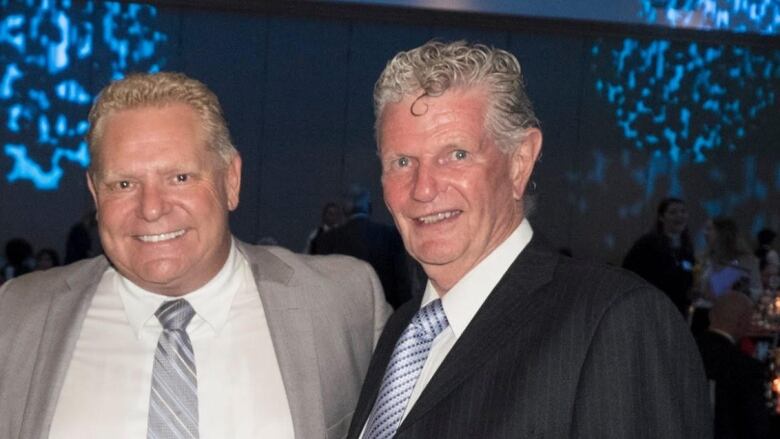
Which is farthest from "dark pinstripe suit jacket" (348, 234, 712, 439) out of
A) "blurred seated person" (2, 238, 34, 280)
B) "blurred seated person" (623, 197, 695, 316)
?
"blurred seated person" (2, 238, 34, 280)

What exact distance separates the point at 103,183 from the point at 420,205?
62 centimetres

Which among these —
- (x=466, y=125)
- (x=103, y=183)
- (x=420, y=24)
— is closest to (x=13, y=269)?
(x=420, y=24)

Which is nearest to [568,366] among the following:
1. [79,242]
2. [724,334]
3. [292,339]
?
[292,339]

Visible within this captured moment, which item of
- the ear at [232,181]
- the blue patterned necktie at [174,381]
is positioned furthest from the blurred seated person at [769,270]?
the blue patterned necktie at [174,381]

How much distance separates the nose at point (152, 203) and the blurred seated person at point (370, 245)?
15.1 ft

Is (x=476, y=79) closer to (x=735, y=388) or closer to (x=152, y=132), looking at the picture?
(x=152, y=132)

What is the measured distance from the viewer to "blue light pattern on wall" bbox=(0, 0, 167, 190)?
10.5 metres

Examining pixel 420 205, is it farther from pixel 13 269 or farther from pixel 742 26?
pixel 742 26

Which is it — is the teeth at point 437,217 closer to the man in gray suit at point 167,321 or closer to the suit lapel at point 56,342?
the man in gray suit at point 167,321

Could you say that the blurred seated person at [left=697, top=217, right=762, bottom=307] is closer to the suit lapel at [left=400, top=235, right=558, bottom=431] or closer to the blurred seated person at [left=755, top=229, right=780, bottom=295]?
the blurred seated person at [left=755, top=229, right=780, bottom=295]

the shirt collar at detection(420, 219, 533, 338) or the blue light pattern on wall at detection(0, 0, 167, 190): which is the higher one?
the shirt collar at detection(420, 219, 533, 338)

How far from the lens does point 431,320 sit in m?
1.87

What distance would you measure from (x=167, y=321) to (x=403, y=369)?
0.52 metres

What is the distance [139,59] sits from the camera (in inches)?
425
